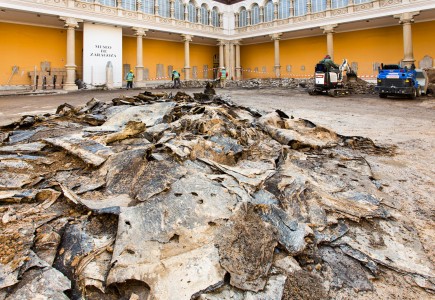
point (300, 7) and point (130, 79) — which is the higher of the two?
point (300, 7)

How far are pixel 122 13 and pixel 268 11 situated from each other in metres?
15.6

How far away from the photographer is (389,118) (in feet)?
33.4

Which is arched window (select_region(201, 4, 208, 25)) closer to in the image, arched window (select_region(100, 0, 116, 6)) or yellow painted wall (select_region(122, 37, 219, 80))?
yellow painted wall (select_region(122, 37, 219, 80))

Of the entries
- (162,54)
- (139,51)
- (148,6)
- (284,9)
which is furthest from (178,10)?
(284,9)

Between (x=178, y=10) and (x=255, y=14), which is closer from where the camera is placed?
(x=178, y=10)

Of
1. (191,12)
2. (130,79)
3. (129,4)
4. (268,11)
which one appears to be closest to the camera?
(130,79)

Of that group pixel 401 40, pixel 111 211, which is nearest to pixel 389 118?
pixel 111 211

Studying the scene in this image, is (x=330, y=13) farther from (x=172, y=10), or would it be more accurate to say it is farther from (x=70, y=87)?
(x=70, y=87)

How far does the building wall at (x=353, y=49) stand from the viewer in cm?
2488

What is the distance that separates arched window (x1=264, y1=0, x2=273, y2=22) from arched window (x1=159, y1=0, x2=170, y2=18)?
422 inches

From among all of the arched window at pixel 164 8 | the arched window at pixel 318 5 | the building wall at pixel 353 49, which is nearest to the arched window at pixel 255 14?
the building wall at pixel 353 49

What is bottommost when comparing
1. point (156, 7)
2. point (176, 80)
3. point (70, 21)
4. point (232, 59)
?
point (176, 80)

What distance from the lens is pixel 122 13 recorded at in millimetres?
24219

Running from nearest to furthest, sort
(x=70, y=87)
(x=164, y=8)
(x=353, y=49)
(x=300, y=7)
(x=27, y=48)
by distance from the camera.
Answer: (x=70, y=87)
(x=27, y=48)
(x=164, y=8)
(x=300, y=7)
(x=353, y=49)
